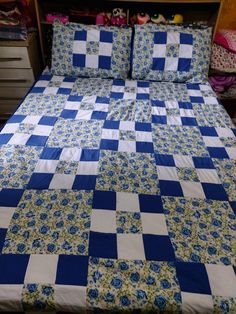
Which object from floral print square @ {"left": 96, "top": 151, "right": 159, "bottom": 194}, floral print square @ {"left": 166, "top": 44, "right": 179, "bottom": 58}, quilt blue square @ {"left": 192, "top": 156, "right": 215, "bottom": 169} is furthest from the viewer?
floral print square @ {"left": 166, "top": 44, "right": 179, "bottom": 58}

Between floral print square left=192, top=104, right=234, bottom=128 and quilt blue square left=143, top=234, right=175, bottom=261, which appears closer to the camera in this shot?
quilt blue square left=143, top=234, right=175, bottom=261

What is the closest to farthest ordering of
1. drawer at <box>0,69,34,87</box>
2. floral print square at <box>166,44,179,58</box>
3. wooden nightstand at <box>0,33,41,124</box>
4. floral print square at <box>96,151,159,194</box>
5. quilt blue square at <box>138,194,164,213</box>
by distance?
quilt blue square at <box>138,194,164,213</box> → floral print square at <box>96,151,159,194</box> → floral print square at <box>166,44,179,58</box> → wooden nightstand at <box>0,33,41,124</box> → drawer at <box>0,69,34,87</box>

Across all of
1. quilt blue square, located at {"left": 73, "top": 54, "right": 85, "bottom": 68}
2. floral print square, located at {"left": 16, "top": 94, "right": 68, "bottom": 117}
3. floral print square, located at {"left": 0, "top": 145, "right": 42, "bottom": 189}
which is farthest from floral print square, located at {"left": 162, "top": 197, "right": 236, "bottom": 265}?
quilt blue square, located at {"left": 73, "top": 54, "right": 85, "bottom": 68}

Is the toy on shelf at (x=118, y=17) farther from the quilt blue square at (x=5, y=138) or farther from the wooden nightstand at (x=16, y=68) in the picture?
the quilt blue square at (x=5, y=138)

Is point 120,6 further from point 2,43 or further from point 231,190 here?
point 231,190

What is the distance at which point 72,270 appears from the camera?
0.83m

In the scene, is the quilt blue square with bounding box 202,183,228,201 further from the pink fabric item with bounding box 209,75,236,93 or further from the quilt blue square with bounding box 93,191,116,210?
the pink fabric item with bounding box 209,75,236,93

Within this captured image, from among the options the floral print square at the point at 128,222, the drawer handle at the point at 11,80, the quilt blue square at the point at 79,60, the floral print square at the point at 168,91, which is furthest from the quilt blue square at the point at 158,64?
the floral print square at the point at 128,222

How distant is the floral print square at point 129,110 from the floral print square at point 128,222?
2.48 feet

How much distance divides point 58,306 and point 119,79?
68.0 inches

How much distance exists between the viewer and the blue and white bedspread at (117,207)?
2.60 feet

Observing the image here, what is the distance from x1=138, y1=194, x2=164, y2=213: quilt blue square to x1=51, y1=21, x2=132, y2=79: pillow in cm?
129

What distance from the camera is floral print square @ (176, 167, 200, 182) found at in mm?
1198

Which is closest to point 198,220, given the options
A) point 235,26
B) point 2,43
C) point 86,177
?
point 86,177
